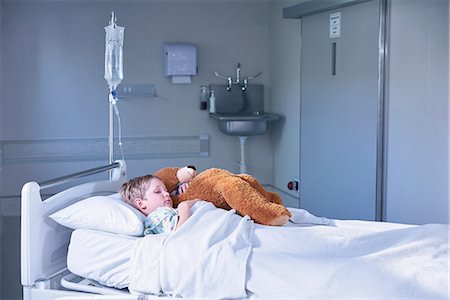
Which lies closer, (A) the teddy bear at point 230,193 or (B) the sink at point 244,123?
(A) the teddy bear at point 230,193

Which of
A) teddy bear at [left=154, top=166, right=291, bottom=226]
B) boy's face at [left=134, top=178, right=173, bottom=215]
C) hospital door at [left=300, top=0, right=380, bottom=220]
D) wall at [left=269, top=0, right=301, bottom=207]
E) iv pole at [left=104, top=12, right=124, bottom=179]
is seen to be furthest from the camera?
wall at [left=269, top=0, right=301, bottom=207]

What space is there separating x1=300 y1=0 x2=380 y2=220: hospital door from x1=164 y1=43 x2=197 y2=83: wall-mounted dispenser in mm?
1014

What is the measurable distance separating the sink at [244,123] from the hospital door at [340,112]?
0.45 meters

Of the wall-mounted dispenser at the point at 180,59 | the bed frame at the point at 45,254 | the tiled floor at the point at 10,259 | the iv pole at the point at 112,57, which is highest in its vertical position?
the wall-mounted dispenser at the point at 180,59

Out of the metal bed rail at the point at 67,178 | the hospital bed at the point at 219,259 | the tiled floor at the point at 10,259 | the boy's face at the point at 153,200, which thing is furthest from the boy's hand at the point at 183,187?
the tiled floor at the point at 10,259

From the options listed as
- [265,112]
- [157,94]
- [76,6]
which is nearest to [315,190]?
[265,112]

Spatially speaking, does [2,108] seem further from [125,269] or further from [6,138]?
[125,269]

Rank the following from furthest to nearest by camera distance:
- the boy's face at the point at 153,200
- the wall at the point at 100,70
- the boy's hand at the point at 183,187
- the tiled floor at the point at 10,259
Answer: the wall at the point at 100,70
the tiled floor at the point at 10,259
the boy's hand at the point at 183,187
the boy's face at the point at 153,200

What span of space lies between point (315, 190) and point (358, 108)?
0.92m

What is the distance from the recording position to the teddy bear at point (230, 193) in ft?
8.27

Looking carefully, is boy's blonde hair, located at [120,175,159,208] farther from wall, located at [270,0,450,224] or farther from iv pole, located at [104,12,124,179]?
wall, located at [270,0,450,224]

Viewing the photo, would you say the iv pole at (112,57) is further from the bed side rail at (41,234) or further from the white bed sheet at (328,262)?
the white bed sheet at (328,262)

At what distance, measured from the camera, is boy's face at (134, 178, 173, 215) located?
263 centimetres

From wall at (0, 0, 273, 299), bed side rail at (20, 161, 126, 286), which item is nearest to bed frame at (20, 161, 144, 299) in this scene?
bed side rail at (20, 161, 126, 286)
